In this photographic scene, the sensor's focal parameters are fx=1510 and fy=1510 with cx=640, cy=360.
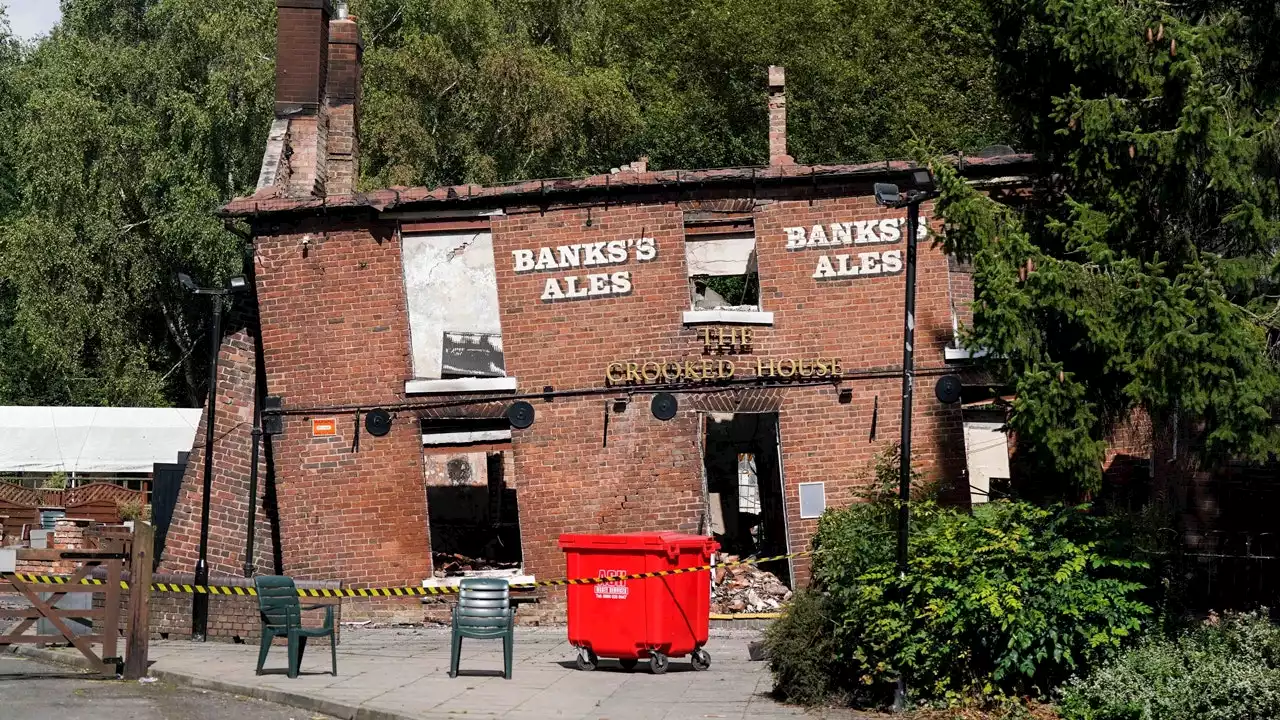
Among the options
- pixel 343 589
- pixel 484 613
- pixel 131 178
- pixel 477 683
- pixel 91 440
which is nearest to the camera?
pixel 477 683

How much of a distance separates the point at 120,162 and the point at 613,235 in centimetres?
2593

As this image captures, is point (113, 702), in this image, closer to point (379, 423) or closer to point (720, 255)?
point (379, 423)

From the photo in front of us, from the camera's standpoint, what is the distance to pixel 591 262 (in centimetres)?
2097

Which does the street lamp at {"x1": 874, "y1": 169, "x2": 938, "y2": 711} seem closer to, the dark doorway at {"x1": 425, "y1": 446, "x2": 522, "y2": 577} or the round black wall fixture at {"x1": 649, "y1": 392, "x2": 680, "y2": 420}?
the round black wall fixture at {"x1": 649, "y1": 392, "x2": 680, "y2": 420}

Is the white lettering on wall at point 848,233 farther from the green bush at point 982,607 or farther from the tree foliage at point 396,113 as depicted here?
the tree foliage at point 396,113

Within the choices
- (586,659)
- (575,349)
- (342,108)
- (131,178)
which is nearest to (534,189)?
(575,349)

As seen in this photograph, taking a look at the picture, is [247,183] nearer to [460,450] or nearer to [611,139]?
[611,139]

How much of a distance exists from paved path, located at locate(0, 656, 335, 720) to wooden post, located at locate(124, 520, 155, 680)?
0.99 feet

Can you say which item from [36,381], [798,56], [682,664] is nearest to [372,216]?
[682,664]

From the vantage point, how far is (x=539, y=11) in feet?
155

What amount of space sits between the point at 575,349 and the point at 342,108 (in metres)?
6.19

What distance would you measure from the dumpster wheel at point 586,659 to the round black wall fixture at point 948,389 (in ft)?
22.6

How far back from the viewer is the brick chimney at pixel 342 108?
2383cm

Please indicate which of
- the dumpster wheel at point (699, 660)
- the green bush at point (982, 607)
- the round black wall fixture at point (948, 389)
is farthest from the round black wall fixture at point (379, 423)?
the green bush at point (982, 607)
